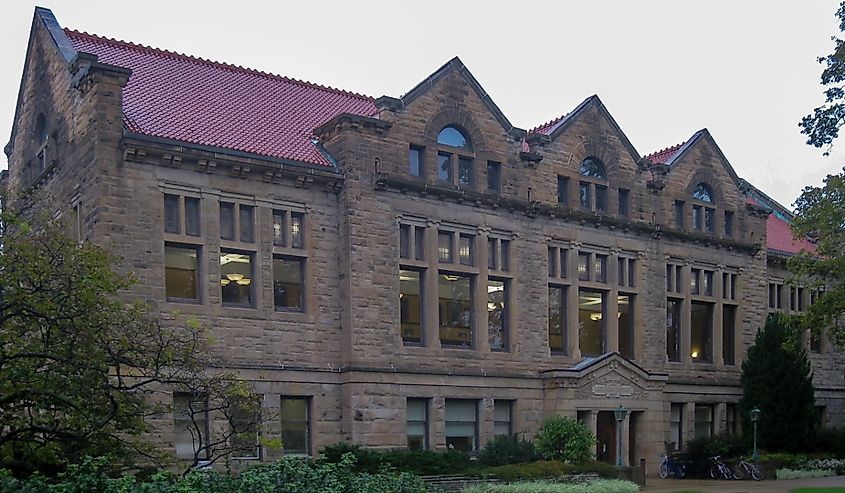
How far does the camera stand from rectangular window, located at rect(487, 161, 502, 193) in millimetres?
34250

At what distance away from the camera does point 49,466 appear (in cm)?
2025

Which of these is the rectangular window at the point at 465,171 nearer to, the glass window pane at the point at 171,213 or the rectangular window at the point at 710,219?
the glass window pane at the point at 171,213

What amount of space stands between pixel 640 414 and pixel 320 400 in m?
13.2

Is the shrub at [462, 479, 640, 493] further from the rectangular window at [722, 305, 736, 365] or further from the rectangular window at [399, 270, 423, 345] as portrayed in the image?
the rectangular window at [722, 305, 736, 365]

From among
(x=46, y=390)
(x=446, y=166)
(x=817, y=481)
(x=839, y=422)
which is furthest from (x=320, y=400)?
(x=839, y=422)

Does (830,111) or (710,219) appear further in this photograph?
(710,219)

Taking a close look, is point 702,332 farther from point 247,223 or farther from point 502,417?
point 247,223

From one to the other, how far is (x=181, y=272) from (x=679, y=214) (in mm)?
21395

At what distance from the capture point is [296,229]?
30.3 m

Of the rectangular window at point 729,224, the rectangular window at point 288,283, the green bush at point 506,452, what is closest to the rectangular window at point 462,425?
the green bush at point 506,452

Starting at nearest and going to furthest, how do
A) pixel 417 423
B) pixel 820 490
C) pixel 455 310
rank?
pixel 820 490, pixel 417 423, pixel 455 310

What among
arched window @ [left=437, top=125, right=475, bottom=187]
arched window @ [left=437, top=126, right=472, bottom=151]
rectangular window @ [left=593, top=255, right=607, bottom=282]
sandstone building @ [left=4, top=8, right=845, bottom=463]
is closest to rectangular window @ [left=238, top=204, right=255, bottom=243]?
sandstone building @ [left=4, top=8, right=845, bottom=463]

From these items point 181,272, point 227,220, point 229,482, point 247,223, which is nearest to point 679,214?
point 247,223

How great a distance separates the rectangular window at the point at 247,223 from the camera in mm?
29141
